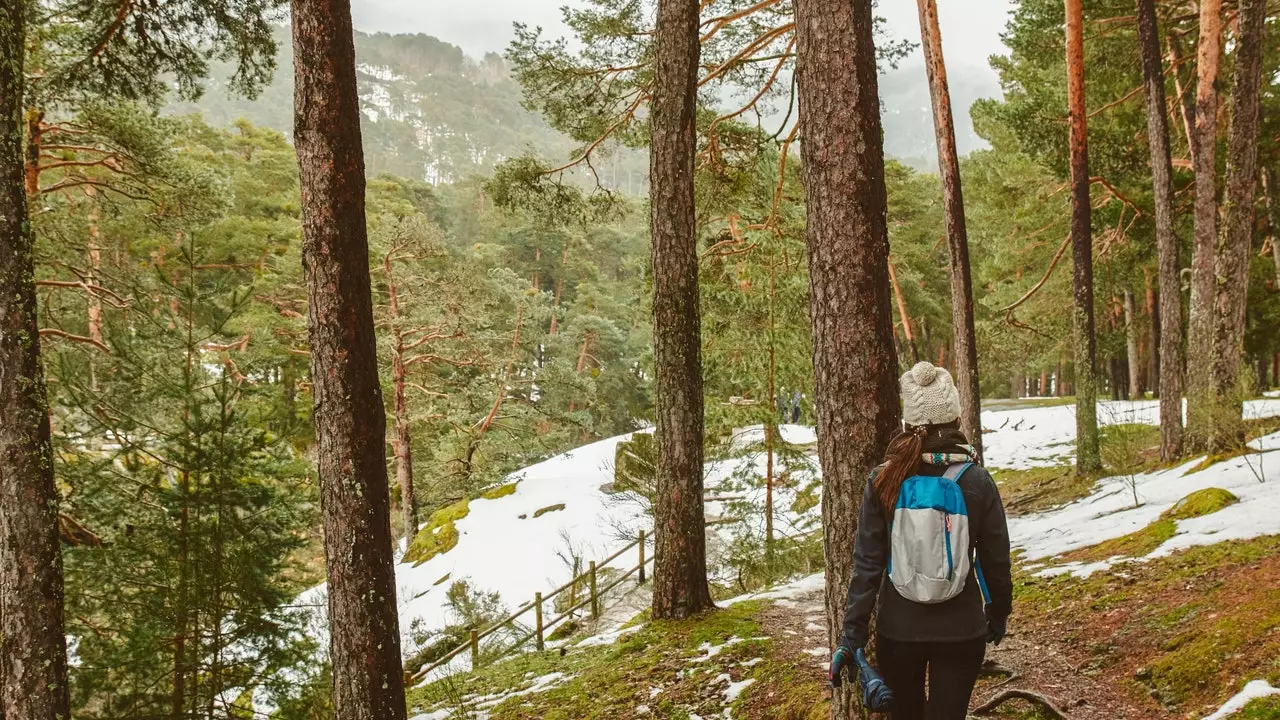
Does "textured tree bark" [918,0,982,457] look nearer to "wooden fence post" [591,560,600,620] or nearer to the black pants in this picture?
"wooden fence post" [591,560,600,620]

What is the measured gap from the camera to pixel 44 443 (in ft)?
13.8

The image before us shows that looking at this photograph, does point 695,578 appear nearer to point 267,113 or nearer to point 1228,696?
point 1228,696

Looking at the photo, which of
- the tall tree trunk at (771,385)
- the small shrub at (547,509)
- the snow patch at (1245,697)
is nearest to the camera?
the snow patch at (1245,697)

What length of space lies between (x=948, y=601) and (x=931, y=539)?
0.26 m

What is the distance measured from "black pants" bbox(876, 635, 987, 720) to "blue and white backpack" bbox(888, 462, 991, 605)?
0.21 meters

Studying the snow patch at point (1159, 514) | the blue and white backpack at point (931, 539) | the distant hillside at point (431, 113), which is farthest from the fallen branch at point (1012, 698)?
the distant hillside at point (431, 113)

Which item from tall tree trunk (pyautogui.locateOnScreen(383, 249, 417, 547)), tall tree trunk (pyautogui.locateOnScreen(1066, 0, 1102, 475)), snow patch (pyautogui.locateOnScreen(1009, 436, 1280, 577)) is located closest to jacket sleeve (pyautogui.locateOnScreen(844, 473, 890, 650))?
snow patch (pyautogui.locateOnScreen(1009, 436, 1280, 577))

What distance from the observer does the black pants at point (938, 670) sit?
101 inches

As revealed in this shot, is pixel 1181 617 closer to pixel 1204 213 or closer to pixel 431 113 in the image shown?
pixel 1204 213

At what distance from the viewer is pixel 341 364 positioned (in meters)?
4.28

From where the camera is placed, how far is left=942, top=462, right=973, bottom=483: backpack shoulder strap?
2594 millimetres

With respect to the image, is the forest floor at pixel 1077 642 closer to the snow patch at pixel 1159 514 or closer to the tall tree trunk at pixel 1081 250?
the snow patch at pixel 1159 514

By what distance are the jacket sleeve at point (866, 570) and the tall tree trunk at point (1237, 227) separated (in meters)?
8.13

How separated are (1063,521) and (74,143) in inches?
541
